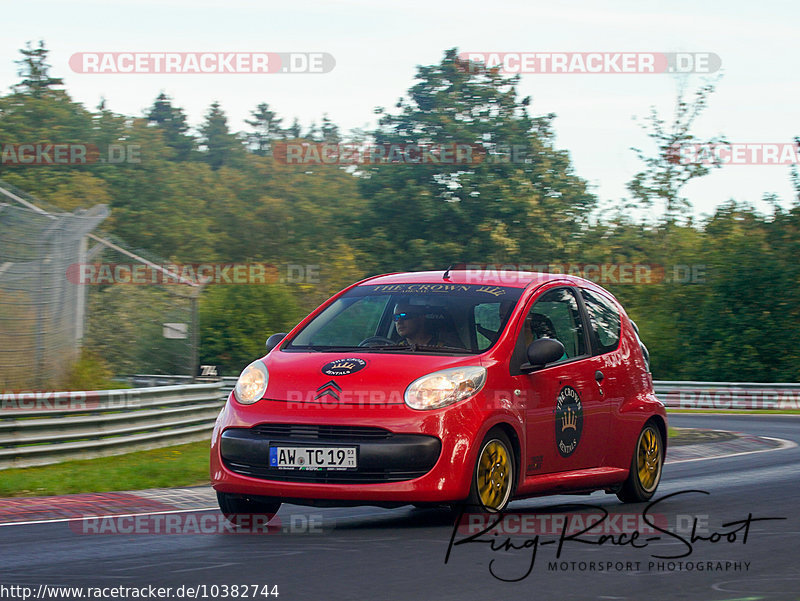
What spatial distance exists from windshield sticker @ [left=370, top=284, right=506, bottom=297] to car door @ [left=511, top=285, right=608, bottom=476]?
0.29 metres

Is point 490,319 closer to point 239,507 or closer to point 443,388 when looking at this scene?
point 443,388

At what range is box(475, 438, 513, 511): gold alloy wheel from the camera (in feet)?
24.2

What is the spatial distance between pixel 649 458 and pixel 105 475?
517cm

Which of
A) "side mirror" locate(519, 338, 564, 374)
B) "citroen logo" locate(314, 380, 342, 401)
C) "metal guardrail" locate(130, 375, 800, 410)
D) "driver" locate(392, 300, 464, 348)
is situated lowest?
"metal guardrail" locate(130, 375, 800, 410)

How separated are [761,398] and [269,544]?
24.3m

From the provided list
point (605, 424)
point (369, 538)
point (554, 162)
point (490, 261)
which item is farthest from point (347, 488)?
point (554, 162)

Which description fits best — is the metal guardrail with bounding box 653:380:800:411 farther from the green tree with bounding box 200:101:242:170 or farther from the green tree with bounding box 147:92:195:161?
the green tree with bounding box 147:92:195:161

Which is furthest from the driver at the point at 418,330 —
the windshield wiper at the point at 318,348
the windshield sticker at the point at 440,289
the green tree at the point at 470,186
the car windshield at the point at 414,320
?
the green tree at the point at 470,186

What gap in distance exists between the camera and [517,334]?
8.05m

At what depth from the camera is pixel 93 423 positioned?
13.9 meters

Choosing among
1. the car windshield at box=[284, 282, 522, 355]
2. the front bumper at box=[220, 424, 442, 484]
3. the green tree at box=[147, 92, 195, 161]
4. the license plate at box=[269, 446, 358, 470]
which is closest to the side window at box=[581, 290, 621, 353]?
the car windshield at box=[284, 282, 522, 355]

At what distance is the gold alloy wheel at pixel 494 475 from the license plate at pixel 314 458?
78 centimetres

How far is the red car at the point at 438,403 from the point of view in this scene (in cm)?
714

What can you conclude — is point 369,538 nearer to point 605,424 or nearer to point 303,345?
point 303,345
